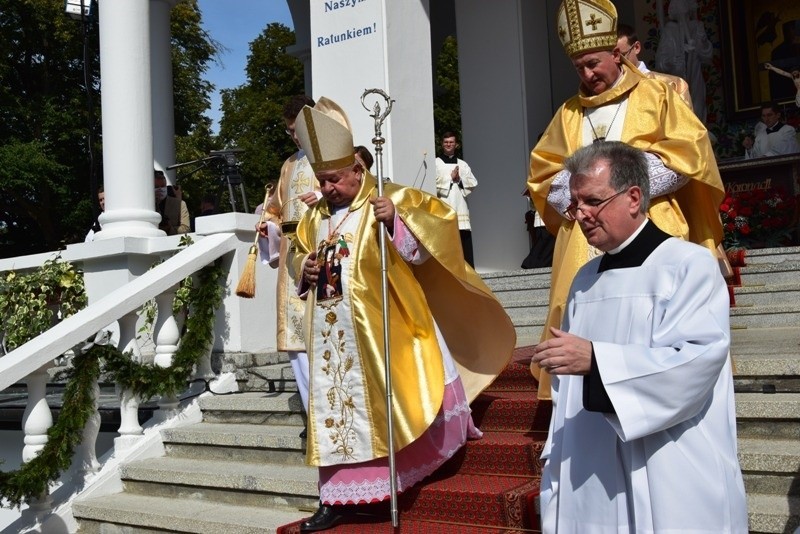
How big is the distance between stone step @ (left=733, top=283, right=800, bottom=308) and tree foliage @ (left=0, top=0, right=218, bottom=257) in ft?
68.1

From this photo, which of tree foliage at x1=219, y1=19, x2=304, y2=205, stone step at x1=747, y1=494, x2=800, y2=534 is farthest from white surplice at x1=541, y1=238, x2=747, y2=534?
tree foliage at x1=219, y1=19, x2=304, y2=205

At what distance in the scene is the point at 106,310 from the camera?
708 centimetres

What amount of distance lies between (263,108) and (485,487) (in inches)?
1131

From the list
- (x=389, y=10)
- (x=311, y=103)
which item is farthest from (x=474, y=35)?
(x=311, y=103)

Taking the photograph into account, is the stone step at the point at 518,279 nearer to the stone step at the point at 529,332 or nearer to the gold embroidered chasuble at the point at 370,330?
the stone step at the point at 529,332

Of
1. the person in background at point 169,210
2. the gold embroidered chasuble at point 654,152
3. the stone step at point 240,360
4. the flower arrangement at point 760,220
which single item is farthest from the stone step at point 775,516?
the person in background at point 169,210

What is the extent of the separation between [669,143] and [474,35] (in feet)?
24.4

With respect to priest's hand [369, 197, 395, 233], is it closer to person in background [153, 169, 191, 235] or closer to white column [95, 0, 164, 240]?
white column [95, 0, 164, 240]

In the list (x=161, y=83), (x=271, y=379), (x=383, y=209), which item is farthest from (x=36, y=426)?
(x=161, y=83)

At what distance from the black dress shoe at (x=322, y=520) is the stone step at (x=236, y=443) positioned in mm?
1262

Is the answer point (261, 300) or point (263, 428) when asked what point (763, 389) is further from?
point (261, 300)

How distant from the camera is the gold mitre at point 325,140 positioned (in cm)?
537

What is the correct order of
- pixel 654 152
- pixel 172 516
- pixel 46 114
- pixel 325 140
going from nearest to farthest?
pixel 654 152 → pixel 325 140 → pixel 172 516 → pixel 46 114

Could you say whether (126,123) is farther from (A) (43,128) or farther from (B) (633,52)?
(A) (43,128)
